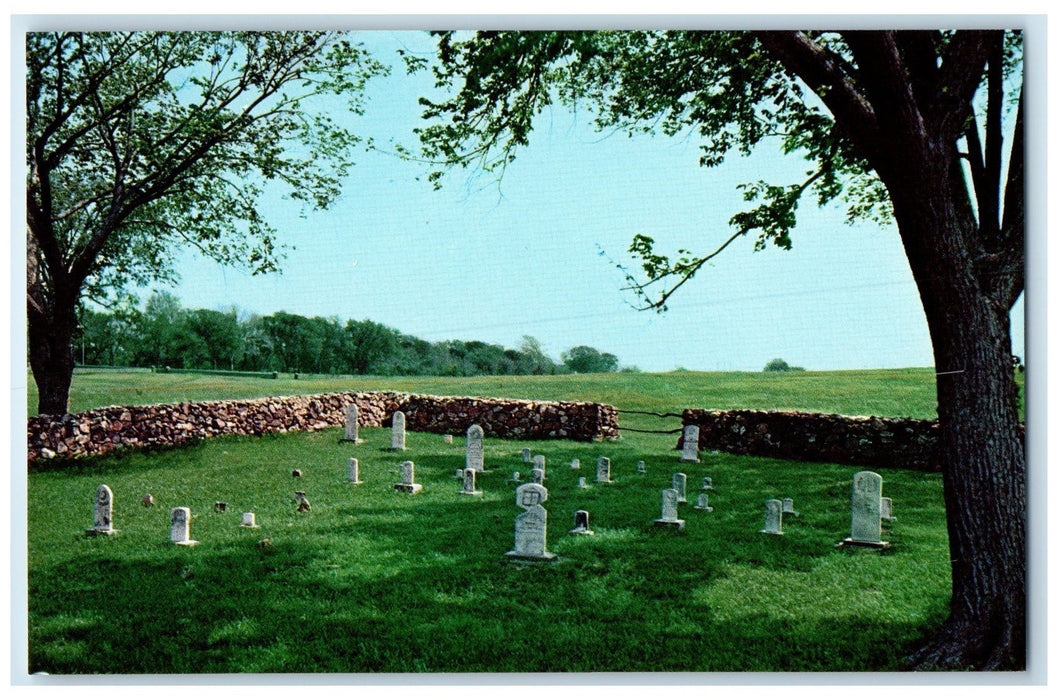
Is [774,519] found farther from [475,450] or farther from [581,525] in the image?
[475,450]

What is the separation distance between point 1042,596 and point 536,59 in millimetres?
4500

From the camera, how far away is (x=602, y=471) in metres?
8.59

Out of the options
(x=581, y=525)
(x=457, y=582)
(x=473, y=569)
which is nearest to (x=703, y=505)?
(x=581, y=525)

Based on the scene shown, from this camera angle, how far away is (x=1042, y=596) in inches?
175

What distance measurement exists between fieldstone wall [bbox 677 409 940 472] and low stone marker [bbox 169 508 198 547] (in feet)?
16.2

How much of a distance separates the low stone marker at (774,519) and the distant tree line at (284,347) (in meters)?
1.67

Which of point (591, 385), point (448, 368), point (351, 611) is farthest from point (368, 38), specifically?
point (351, 611)

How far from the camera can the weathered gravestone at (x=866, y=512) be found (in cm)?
582

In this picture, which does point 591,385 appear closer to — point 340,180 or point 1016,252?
point 340,180

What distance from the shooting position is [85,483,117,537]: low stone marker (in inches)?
229

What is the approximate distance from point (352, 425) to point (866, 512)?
754 cm

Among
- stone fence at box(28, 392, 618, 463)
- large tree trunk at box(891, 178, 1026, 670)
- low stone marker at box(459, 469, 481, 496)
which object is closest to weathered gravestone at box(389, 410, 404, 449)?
stone fence at box(28, 392, 618, 463)

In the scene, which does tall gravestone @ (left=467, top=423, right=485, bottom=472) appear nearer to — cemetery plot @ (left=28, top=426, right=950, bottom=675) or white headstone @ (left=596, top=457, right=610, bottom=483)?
white headstone @ (left=596, top=457, right=610, bottom=483)

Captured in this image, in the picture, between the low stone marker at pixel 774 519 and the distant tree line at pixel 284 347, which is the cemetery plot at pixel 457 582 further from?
the distant tree line at pixel 284 347
